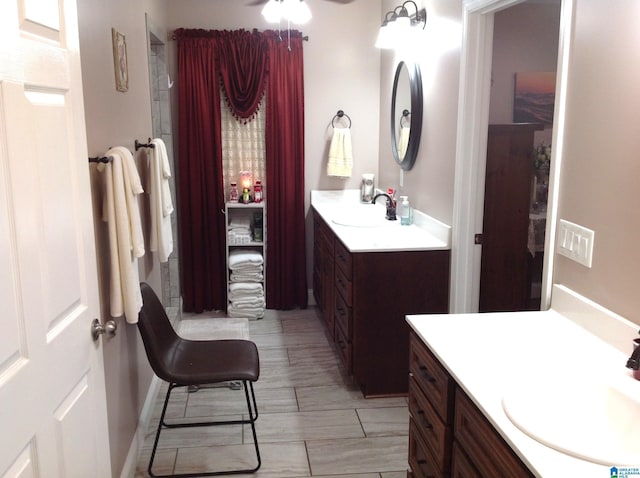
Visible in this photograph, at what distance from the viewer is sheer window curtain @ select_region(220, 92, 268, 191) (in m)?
4.57

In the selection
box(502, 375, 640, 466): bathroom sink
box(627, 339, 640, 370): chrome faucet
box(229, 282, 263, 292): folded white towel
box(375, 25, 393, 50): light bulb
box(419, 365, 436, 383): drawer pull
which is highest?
box(375, 25, 393, 50): light bulb

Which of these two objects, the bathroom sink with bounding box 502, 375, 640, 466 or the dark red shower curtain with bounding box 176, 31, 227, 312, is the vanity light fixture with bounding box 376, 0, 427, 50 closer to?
the dark red shower curtain with bounding box 176, 31, 227, 312

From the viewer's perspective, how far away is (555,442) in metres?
1.27

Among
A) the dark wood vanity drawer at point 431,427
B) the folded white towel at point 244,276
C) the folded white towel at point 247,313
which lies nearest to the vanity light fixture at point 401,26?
the folded white towel at point 244,276

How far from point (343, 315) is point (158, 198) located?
→ 123 centimetres

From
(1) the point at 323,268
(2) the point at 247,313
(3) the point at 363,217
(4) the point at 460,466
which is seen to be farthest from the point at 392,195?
(4) the point at 460,466

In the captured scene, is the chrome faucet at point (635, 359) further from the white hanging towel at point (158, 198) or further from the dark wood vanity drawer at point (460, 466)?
the white hanging towel at point (158, 198)

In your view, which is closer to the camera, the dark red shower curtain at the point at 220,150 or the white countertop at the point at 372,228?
the white countertop at the point at 372,228

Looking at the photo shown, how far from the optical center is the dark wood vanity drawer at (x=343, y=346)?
3.26 meters

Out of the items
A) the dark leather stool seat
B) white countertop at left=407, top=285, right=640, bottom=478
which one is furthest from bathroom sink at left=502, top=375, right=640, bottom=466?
the dark leather stool seat

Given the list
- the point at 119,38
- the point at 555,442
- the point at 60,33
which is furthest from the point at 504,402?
the point at 119,38

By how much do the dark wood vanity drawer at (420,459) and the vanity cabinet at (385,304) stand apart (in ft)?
3.51

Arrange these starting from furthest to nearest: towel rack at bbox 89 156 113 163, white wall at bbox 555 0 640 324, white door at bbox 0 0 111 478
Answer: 1. towel rack at bbox 89 156 113 163
2. white wall at bbox 555 0 640 324
3. white door at bbox 0 0 111 478

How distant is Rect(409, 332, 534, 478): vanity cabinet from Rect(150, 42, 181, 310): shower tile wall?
248 centimetres
